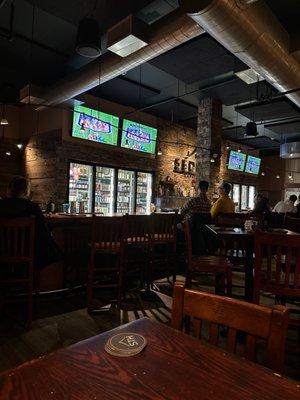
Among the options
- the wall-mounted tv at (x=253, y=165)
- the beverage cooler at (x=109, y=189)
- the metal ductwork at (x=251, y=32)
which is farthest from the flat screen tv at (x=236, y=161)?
the metal ductwork at (x=251, y=32)

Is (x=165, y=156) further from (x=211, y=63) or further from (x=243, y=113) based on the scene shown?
(x=211, y=63)

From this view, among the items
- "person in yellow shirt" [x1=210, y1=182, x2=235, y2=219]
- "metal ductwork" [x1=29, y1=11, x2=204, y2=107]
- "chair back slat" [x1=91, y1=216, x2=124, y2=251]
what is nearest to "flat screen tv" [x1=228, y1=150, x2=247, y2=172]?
"person in yellow shirt" [x1=210, y1=182, x2=235, y2=219]

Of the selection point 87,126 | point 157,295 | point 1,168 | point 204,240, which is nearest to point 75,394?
point 157,295

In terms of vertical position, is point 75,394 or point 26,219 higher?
point 26,219

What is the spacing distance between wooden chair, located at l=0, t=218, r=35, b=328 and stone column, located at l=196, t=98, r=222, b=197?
17.5 ft

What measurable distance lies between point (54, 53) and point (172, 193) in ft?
16.9

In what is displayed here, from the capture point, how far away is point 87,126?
7098 millimetres

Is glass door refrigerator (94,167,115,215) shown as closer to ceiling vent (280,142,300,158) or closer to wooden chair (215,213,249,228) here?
wooden chair (215,213,249,228)

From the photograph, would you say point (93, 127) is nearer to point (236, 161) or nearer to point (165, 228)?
point (165, 228)

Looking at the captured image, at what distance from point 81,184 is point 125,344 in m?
6.74

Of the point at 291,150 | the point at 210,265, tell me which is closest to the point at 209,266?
the point at 210,265

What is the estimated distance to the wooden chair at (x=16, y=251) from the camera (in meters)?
2.71

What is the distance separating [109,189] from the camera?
791 cm

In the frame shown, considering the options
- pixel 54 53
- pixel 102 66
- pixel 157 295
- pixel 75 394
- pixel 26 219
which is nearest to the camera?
pixel 75 394
